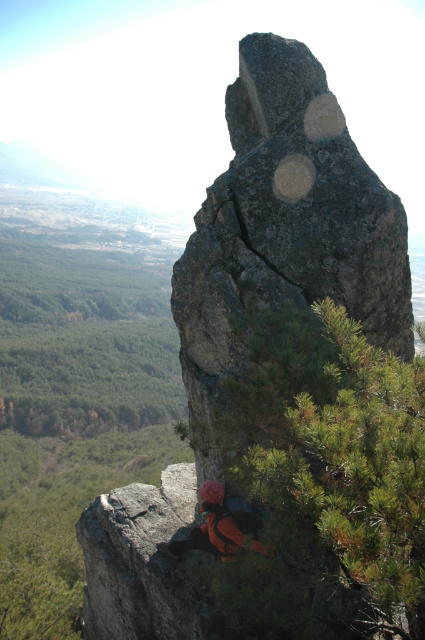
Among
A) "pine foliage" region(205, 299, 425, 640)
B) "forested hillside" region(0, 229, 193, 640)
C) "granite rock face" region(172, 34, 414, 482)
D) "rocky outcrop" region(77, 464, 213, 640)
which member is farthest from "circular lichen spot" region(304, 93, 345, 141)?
"forested hillside" region(0, 229, 193, 640)

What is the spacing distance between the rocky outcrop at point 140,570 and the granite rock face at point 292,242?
1.63 m

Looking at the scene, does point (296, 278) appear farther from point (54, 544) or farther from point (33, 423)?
point (33, 423)

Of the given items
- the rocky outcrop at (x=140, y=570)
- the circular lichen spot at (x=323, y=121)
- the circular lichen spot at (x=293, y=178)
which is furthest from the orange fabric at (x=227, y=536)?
the circular lichen spot at (x=323, y=121)

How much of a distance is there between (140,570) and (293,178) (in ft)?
25.2

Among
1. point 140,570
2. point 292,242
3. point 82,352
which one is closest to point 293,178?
point 292,242

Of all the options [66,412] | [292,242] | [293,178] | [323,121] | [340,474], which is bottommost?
[66,412]

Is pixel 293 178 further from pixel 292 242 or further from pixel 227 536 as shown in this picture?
pixel 227 536

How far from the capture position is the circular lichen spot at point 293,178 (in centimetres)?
802

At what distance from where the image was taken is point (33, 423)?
191 feet

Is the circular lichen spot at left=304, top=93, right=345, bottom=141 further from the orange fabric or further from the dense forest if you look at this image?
the dense forest

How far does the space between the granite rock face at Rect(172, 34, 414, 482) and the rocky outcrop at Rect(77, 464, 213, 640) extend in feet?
5.34

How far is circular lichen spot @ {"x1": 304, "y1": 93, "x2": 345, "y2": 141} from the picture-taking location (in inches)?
329

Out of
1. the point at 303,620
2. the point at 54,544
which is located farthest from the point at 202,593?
the point at 54,544

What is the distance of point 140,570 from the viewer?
8.14 metres
